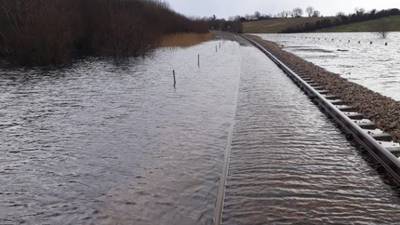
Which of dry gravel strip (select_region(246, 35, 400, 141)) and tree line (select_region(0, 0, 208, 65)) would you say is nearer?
dry gravel strip (select_region(246, 35, 400, 141))

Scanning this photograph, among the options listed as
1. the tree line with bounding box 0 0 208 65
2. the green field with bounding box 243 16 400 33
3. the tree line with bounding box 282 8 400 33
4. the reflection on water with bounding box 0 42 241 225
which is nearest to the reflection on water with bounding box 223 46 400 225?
the reflection on water with bounding box 0 42 241 225

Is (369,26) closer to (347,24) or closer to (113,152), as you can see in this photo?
(347,24)

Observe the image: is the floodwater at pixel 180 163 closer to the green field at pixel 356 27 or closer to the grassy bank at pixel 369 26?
the green field at pixel 356 27

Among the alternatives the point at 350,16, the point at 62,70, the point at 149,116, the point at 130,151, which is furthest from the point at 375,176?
the point at 350,16

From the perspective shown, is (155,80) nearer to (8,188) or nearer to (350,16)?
(8,188)

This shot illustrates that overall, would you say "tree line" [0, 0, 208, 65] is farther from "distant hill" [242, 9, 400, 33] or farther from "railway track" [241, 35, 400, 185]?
"distant hill" [242, 9, 400, 33]

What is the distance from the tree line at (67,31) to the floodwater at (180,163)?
15.1 m

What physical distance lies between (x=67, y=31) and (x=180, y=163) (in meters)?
28.4

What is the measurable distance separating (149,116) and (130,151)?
13.6 feet

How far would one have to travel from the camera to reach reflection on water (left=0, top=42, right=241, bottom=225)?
705cm

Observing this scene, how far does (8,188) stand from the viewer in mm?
8219

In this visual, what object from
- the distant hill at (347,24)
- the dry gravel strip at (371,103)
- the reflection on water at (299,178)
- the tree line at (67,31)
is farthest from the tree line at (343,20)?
the reflection on water at (299,178)

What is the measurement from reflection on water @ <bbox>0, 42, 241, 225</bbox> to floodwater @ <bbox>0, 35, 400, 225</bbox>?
30 mm

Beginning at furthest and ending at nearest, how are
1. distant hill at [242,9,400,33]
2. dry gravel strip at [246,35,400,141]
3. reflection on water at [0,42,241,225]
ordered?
distant hill at [242,9,400,33], dry gravel strip at [246,35,400,141], reflection on water at [0,42,241,225]
